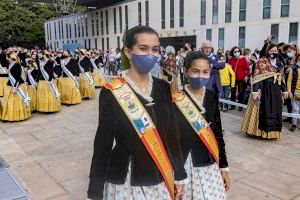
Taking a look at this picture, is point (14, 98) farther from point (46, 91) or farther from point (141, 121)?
point (141, 121)

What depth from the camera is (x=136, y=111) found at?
1.92 meters

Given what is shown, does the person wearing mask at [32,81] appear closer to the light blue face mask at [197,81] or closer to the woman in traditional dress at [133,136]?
the light blue face mask at [197,81]

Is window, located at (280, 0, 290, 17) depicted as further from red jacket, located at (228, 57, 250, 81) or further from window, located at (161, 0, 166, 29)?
Answer: red jacket, located at (228, 57, 250, 81)

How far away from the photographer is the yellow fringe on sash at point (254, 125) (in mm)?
6004

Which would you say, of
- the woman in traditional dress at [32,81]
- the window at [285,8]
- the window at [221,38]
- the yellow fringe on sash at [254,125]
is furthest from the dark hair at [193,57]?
the window at [221,38]

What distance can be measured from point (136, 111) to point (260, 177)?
3094 mm

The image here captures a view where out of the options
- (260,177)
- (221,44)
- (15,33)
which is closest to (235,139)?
(260,177)

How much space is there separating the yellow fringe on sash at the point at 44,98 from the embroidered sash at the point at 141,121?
742 centimetres

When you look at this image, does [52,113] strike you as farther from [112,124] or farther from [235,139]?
[112,124]

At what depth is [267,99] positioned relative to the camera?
5961 millimetres

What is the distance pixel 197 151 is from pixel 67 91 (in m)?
8.28

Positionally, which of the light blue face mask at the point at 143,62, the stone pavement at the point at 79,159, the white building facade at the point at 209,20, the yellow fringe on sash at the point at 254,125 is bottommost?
the stone pavement at the point at 79,159

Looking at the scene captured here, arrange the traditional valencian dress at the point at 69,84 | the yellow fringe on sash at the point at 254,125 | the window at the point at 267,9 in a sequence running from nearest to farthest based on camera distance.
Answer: the yellow fringe on sash at the point at 254,125 → the traditional valencian dress at the point at 69,84 → the window at the point at 267,9

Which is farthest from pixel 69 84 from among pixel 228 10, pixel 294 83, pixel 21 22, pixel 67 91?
pixel 21 22
